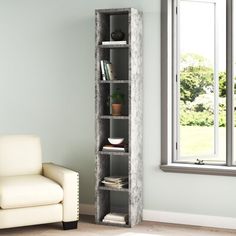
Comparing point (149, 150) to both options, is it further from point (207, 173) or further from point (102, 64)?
point (102, 64)

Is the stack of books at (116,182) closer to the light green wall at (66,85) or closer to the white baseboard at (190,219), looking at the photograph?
the light green wall at (66,85)

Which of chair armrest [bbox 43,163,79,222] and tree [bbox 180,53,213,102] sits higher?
tree [bbox 180,53,213,102]

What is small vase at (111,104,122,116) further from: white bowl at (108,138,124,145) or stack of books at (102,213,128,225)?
stack of books at (102,213,128,225)

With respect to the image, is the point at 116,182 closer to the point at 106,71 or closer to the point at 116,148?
the point at 116,148

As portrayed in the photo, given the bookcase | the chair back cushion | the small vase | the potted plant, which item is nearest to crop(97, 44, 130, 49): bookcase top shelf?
the bookcase

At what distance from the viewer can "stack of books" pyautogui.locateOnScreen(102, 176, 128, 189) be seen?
5035 mm

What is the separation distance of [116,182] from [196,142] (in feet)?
2.94

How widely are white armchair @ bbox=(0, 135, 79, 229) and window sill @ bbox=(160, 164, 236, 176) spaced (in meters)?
0.91

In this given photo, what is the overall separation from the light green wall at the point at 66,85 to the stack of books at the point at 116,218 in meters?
0.31

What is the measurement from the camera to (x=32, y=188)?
466 centimetres

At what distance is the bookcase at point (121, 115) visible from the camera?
495 cm

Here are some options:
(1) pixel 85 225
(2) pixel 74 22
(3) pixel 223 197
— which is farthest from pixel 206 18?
(1) pixel 85 225

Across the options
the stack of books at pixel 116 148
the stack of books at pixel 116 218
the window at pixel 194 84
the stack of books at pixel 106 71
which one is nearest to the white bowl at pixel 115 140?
the stack of books at pixel 116 148

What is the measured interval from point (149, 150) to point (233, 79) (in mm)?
1055
